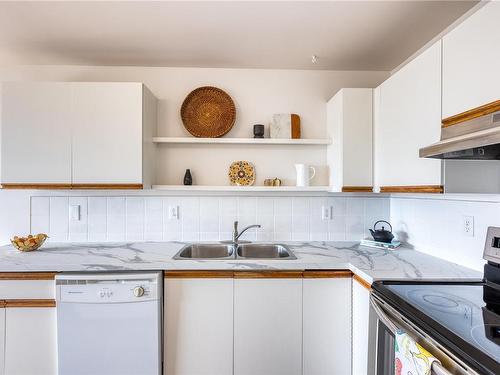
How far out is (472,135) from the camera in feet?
3.31

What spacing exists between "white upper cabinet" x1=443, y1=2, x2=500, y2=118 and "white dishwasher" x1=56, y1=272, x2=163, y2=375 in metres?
1.76

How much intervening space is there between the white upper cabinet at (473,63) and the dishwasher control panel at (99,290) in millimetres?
1831

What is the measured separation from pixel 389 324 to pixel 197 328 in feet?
3.56

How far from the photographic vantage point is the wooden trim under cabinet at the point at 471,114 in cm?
107

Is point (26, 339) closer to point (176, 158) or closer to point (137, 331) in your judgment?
point (137, 331)

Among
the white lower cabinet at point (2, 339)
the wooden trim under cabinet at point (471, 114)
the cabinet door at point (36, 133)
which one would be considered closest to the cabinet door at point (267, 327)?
the wooden trim under cabinet at point (471, 114)

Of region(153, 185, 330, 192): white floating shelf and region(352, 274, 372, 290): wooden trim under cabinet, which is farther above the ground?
region(153, 185, 330, 192): white floating shelf

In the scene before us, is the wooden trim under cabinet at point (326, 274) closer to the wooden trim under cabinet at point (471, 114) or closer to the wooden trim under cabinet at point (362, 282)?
the wooden trim under cabinet at point (362, 282)

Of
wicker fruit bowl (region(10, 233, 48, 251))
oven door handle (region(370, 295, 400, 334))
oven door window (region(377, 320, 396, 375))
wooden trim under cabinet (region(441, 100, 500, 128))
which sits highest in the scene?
wooden trim under cabinet (region(441, 100, 500, 128))

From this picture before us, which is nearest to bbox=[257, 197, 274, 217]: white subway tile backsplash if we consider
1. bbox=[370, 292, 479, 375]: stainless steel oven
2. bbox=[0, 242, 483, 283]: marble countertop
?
bbox=[0, 242, 483, 283]: marble countertop

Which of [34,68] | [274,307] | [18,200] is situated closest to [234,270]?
[274,307]

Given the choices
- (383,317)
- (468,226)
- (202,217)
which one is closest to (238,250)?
(202,217)

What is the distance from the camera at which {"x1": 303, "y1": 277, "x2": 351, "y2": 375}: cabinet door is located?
1755mm

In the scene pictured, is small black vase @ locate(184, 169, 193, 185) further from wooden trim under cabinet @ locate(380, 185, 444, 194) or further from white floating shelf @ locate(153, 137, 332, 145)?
wooden trim under cabinet @ locate(380, 185, 444, 194)
